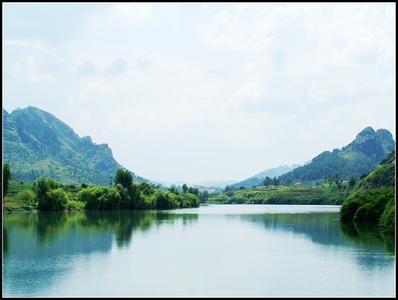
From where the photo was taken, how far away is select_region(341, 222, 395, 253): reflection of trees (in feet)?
181

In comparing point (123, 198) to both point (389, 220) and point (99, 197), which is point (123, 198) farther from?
point (389, 220)

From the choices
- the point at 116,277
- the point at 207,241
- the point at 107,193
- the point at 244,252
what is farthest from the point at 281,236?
the point at 107,193

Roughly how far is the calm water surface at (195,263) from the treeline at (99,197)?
165 feet

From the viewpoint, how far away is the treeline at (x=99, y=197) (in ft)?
395

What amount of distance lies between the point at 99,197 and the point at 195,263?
3578 inches

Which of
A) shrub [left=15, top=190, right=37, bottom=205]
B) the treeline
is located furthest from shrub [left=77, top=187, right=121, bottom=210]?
shrub [left=15, top=190, right=37, bottom=205]

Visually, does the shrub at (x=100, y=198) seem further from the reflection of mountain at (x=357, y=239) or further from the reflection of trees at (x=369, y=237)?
the reflection of trees at (x=369, y=237)

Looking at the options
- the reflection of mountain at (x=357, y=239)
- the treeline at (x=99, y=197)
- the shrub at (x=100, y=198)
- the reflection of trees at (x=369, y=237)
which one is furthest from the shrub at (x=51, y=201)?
the reflection of trees at (x=369, y=237)

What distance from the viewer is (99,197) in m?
132

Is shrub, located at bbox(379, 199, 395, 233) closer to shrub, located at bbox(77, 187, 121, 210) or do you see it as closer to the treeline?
the treeline

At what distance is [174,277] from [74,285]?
662 centimetres

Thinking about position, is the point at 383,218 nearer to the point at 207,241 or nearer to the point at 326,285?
the point at 207,241

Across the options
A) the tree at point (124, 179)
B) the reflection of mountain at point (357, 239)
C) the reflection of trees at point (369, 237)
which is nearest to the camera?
the reflection of mountain at point (357, 239)

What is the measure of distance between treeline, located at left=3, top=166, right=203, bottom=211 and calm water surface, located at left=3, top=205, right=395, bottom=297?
50328 millimetres
